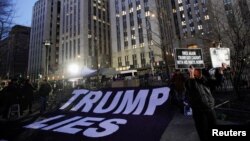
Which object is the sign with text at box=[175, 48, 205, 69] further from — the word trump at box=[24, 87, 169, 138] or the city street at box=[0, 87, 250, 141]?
the city street at box=[0, 87, 250, 141]

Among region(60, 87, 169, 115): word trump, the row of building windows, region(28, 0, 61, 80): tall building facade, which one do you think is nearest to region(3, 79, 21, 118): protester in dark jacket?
region(60, 87, 169, 115): word trump

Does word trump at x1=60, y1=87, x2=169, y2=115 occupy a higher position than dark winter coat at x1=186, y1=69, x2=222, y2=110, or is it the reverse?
dark winter coat at x1=186, y1=69, x2=222, y2=110

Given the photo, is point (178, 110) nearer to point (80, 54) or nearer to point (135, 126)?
point (135, 126)

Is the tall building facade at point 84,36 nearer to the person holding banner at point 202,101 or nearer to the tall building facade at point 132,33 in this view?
the tall building facade at point 132,33

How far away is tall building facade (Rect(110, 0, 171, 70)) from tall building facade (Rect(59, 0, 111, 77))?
1356 centimetres

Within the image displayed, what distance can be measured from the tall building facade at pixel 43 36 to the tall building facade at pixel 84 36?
7.32m

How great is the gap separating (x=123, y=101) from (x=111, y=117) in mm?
1166

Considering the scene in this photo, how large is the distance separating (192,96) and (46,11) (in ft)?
379

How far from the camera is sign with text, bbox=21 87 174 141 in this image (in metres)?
5.69

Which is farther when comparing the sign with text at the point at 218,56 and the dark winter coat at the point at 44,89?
the dark winter coat at the point at 44,89

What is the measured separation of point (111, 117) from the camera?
282 inches

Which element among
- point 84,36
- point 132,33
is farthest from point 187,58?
point 84,36

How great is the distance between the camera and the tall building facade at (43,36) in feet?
321

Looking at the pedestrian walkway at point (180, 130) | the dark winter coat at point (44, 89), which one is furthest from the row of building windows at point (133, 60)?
the pedestrian walkway at point (180, 130)
